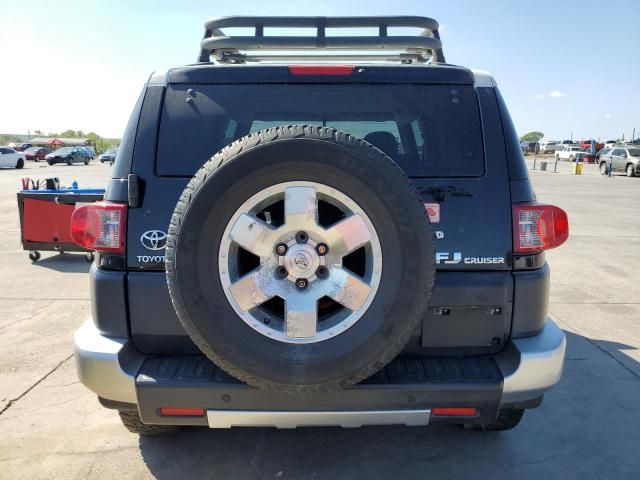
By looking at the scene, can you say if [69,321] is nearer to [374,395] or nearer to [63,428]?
[63,428]

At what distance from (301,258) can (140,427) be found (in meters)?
1.55

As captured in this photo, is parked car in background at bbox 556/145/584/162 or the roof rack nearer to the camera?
the roof rack

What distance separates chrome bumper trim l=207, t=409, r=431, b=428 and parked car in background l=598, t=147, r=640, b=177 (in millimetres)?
32878

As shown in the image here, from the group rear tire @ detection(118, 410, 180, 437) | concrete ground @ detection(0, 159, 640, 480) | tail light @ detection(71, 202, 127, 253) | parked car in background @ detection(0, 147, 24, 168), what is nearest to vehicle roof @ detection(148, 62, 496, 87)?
tail light @ detection(71, 202, 127, 253)

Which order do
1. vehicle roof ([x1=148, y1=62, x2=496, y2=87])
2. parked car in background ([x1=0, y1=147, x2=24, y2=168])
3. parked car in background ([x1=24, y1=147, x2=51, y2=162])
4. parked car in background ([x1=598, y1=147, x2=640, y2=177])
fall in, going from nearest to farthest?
vehicle roof ([x1=148, y1=62, x2=496, y2=87]) → parked car in background ([x1=598, y1=147, x2=640, y2=177]) → parked car in background ([x1=0, y1=147, x2=24, y2=168]) → parked car in background ([x1=24, y1=147, x2=51, y2=162])

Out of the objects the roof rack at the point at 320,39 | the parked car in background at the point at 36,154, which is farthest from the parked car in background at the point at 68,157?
the roof rack at the point at 320,39

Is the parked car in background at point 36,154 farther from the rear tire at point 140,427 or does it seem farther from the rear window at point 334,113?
the rear window at point 334,113

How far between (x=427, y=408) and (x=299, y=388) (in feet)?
1.93

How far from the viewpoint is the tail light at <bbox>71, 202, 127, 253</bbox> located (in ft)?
7.73

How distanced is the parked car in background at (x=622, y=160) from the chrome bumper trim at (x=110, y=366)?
3347cm

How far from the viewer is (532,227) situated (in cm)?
238

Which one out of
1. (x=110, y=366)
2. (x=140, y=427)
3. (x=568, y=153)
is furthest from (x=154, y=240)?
(x=568, y=153)

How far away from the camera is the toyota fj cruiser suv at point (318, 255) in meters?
2.03

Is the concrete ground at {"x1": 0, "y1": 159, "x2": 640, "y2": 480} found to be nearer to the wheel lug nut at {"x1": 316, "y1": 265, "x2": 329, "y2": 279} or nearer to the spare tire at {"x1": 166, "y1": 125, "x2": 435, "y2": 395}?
the spare tire at {"x1": 166, "y1": 125, "x2": 435, "y2": 395}
